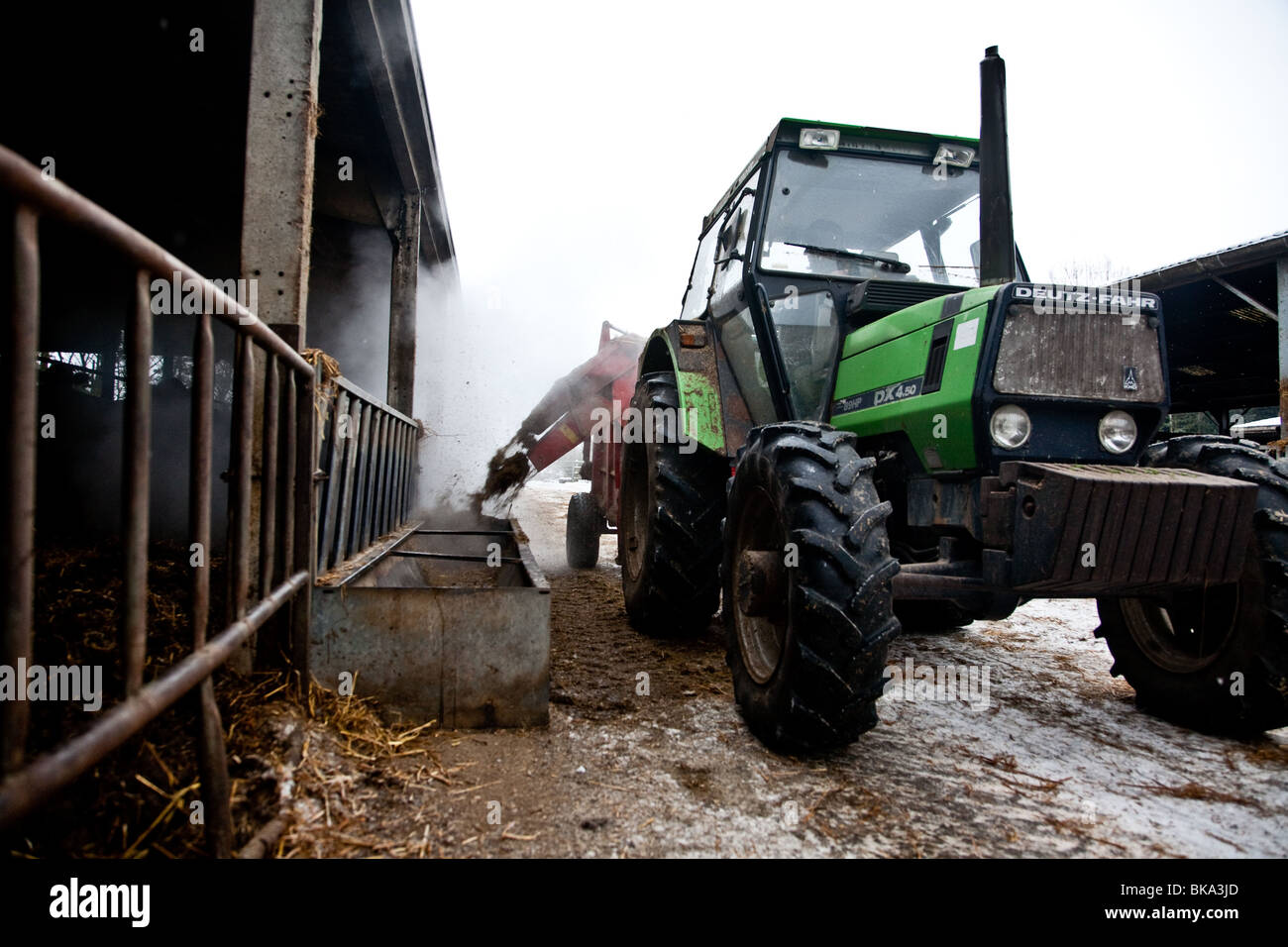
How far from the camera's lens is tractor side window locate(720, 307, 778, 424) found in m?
3.91

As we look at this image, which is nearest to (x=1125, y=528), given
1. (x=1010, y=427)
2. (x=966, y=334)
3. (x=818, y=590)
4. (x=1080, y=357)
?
(x=1010, y=427)

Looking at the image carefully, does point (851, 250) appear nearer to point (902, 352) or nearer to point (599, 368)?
point (902, 352)

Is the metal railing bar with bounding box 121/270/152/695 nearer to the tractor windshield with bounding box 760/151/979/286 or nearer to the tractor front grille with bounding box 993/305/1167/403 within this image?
the tractor front grille with bounding box 993/305/1167/403

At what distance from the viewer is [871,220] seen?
13.1 feet

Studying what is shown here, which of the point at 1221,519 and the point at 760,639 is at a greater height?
the point at 1221,519

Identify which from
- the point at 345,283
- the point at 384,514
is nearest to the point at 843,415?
the point at 384,514

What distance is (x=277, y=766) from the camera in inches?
82.7

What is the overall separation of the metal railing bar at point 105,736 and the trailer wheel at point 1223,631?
11.2ft

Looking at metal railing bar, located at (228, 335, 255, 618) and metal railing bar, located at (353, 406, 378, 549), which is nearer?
metal railing bar, located at (228, 335, 255, 618)

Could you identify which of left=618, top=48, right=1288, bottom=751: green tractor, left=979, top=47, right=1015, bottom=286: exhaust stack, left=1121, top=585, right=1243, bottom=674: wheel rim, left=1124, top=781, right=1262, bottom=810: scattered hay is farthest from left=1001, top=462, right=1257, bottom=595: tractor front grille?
left=979, top=47, right=1015, bottom=286: exhaust stack

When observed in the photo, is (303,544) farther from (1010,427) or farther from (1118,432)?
(1118,432)

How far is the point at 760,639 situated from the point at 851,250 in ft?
7.15

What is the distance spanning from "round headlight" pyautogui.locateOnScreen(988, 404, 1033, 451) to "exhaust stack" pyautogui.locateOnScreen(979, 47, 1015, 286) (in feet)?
2.21

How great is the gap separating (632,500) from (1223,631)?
3.34 meters
